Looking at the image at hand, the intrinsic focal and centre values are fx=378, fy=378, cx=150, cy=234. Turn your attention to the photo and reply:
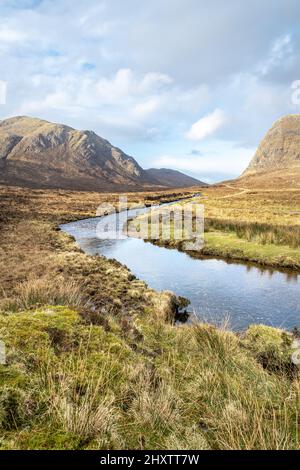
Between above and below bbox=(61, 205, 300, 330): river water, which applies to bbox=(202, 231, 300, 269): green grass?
above

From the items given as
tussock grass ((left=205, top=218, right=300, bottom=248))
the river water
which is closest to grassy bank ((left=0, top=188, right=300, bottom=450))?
the river water

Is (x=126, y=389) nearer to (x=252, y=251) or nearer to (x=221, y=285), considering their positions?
(x=221, y=285)

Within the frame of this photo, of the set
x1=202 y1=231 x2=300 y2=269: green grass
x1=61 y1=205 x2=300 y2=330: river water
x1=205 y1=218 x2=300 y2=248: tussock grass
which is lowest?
x1=61 y1=205 x2=300 y2=330: river water

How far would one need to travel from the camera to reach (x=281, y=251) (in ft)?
90.6

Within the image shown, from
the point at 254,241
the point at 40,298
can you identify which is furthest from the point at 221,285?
the point at 40,298

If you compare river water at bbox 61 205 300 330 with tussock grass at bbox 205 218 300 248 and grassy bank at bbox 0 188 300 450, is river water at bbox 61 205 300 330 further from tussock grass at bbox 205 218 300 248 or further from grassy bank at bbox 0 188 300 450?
tussock grass at bbox 205 218 300 248

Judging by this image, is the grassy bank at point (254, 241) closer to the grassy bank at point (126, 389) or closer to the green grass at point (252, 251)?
the green grass at point (252, 251)

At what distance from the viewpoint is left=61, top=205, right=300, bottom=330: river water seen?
16375 mm

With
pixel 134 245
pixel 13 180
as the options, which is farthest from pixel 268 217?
pixel 13 180

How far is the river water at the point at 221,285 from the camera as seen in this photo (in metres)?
16.4

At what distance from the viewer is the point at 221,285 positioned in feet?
69.0

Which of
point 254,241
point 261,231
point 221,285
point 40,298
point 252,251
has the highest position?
point 40,298

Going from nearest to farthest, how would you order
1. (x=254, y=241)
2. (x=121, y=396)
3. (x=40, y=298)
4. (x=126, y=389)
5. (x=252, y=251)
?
(x=121, y=396)
(x=126, y=389)
(x=40, y=298)
(x=252, y=251)
(x=254, y=241)

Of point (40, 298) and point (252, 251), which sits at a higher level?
point (40, 298)
